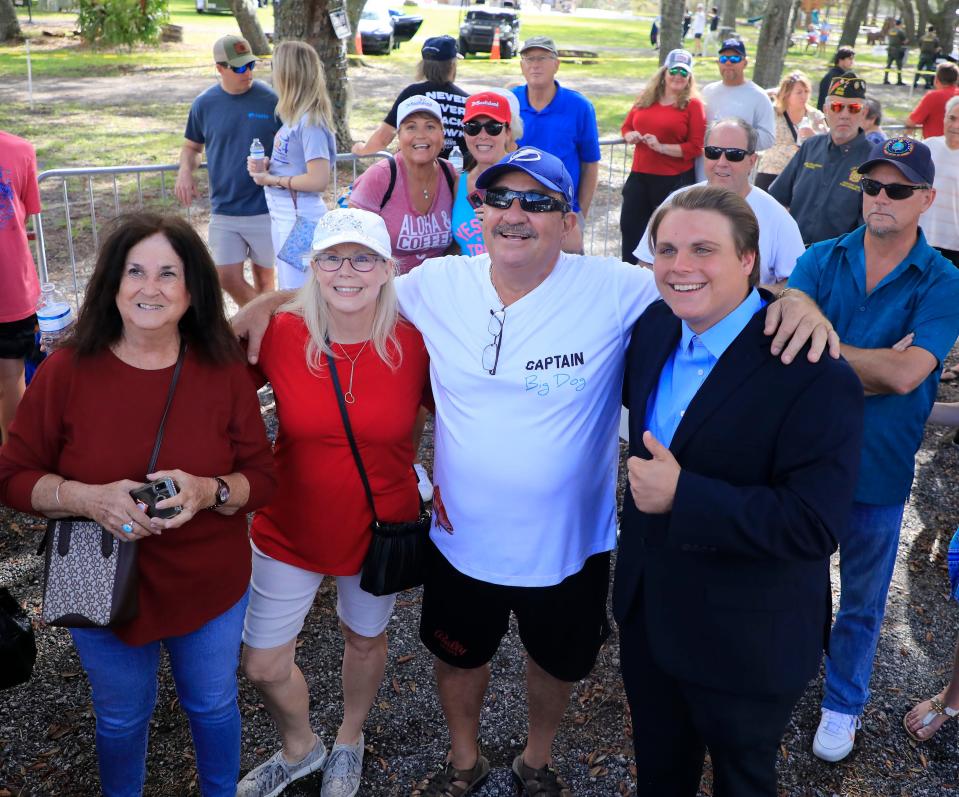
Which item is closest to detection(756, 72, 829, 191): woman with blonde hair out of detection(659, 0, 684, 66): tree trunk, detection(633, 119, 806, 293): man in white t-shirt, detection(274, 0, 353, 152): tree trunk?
detection(633, 119, 806, 293): man in white t-shirt

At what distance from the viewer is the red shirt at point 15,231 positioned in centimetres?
485

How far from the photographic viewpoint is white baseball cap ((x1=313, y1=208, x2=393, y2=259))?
286 cm

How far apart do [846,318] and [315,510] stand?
6.77 feet

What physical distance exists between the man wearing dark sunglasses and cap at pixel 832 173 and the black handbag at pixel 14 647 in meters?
5.09

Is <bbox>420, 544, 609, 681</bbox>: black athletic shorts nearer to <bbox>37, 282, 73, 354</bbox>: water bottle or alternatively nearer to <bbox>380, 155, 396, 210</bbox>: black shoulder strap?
<bbox>37, 282, 73, 354</bbox>: water bottle

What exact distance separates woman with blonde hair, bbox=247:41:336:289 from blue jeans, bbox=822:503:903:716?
4.11 m

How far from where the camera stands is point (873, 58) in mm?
43031

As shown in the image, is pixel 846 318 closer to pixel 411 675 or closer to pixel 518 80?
pixel 411 675

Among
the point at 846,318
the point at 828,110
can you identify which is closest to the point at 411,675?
the point at 846,318

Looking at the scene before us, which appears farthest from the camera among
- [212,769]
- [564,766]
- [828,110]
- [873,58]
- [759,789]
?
[873,58]

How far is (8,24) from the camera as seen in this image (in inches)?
1015

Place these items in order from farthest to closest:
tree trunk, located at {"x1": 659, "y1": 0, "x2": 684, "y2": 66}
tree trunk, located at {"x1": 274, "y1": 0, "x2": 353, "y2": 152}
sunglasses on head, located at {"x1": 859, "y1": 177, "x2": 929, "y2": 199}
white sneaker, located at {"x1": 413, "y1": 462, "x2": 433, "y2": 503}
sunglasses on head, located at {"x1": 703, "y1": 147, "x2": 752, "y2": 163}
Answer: tree trunk, located at {"x1": 659, "y1": 0, "x2": 684, "y2": 66} < tree trunk, located at {"x1": 274, "y1": 0, "x2": 353, "y2": 152} < white sneaker, located at {"x1": 413, "y1": 462, "x2": 433, "y2": 503} < sunglasses on head, located at {"x1": 703, "y1": 147, "x2": 752, "y2": 163} < sunglasses on head, located at {"x1": 859, "y1": 177, "x2": 929, "y2": 199}

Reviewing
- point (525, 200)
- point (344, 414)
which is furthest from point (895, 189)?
point (344, 414)

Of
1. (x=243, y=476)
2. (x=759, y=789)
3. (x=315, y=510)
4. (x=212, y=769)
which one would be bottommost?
(x=212, y=769)
